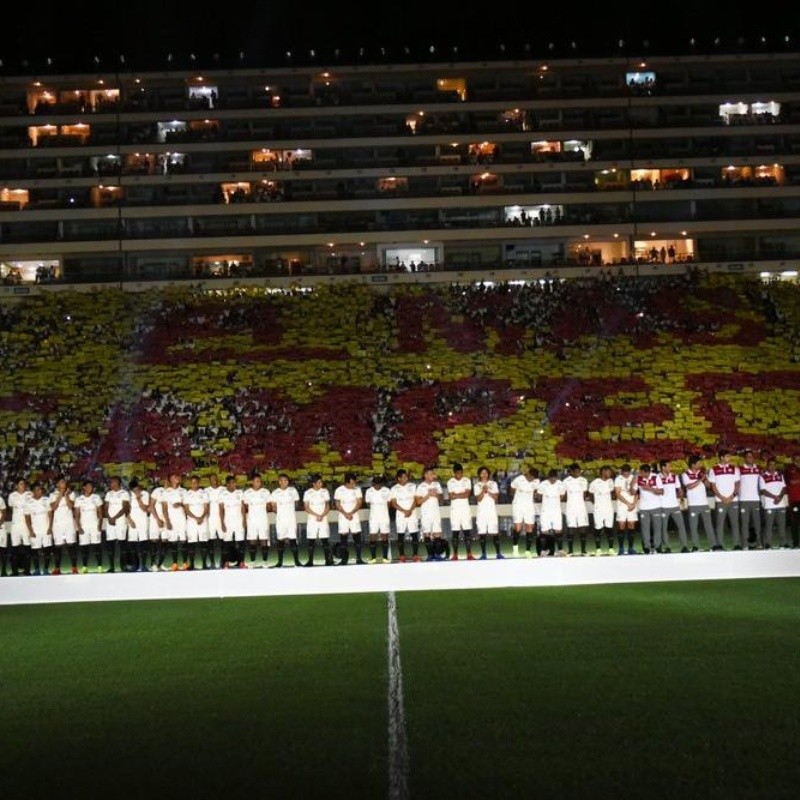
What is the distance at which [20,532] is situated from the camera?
18.6 m

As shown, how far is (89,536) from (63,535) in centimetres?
40

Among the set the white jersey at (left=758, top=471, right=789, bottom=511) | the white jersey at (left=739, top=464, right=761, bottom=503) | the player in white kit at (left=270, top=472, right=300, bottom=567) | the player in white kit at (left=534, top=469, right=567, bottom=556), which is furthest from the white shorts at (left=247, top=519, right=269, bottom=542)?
the white jersey at (left=758, top=471, right=789, bottom=511)

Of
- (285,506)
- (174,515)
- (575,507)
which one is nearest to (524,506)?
(575,507)

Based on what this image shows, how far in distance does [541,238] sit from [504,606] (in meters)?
38.2

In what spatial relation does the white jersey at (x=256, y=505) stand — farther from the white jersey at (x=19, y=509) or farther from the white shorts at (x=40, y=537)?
the white jersey at (x=19, y=509)

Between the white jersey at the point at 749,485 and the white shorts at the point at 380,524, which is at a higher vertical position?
the white jersey at the point at 749,485

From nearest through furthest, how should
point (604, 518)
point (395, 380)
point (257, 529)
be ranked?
point (257, 529) < point (604, 518) < point (395, 380)

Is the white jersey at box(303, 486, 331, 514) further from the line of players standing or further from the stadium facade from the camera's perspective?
the stadium facade

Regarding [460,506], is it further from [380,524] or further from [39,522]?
[39,522]

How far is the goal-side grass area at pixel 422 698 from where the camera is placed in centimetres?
683

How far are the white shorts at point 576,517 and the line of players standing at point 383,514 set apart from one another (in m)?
0.02

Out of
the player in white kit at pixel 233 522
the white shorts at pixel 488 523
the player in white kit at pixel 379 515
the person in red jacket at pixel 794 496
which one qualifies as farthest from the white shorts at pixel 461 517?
the person in red jacket at pixel 794 496

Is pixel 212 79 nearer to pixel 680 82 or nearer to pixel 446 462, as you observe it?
pixel 680 82

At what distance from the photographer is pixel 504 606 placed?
44.8 feet
